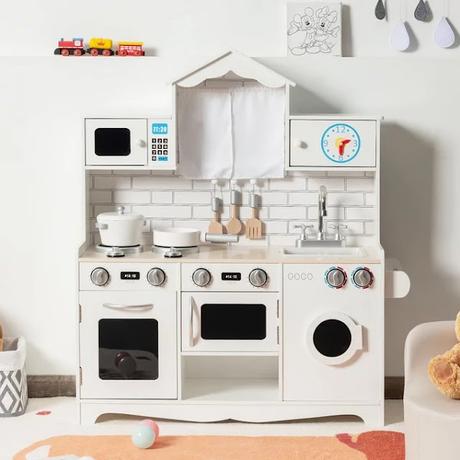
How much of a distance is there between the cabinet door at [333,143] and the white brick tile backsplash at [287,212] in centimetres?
32

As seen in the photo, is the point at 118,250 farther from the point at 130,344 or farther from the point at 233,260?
the point at 233,260

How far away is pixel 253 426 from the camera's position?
13.3ft

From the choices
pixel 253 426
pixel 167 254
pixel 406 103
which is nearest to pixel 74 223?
pixel 167 254

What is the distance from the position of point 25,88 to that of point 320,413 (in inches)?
81.3

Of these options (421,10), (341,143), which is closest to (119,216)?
(341,143)

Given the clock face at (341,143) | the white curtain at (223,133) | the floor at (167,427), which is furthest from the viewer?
the white curtain at (223,133)

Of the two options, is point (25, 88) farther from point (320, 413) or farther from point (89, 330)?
point (320, 413)

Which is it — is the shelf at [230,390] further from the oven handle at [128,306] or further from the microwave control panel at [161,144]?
the microwave control panel at [161,144]

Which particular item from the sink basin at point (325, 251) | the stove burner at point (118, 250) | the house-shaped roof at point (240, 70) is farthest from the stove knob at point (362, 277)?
the stove burner at point (118, 250)

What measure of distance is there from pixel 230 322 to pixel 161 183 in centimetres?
82

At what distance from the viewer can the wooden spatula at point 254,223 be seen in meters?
4.39

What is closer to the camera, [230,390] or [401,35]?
[230,390]

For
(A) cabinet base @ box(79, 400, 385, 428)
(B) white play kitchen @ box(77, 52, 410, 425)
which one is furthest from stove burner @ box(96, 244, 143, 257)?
(A) cabinet base @ box(79, 400, 385, 428)

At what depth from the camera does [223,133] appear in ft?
14.4
